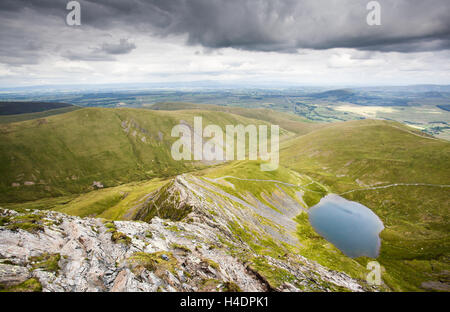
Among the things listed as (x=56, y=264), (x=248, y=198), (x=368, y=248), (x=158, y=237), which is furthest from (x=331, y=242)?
(x=56, y=264)

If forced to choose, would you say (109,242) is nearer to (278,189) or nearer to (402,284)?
(402,284)

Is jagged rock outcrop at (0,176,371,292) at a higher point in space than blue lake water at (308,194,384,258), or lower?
higher

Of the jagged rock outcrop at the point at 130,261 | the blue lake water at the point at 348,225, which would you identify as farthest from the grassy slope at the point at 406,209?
the jagged rock outcrop at the point at 130,261

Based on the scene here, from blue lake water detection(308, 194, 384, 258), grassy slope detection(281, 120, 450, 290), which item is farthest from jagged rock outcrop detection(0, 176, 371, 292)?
blue lake water detection(308, 194, 384, 258)

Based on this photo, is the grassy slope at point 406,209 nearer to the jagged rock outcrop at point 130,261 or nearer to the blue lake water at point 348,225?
the blue lake water at point 348,225

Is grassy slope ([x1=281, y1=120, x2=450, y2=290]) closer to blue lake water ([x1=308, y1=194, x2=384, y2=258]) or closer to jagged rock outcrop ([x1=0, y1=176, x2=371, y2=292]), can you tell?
blue lake water ([x1=308, y1=194, x2=384, y2=258])
